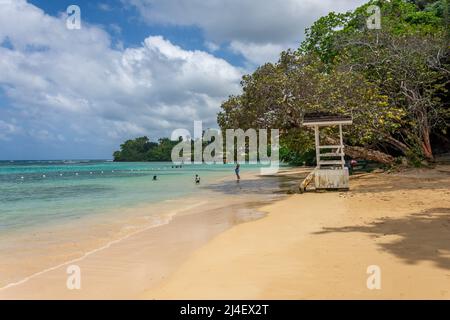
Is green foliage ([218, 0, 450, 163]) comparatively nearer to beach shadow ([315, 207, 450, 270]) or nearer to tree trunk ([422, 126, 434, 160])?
tree trunk ([422, 126, 434, 160])

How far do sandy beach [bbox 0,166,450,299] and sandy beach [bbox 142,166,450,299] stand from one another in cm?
2

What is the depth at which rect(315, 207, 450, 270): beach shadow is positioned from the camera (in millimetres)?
5910

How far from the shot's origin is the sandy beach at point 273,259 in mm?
4969

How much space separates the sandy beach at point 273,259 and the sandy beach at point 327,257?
16 millimetres

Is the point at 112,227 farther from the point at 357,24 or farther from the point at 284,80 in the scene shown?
the point at 357,24

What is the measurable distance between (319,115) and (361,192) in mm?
4080

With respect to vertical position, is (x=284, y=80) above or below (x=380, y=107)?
above

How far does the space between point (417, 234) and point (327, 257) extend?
8.01 ft

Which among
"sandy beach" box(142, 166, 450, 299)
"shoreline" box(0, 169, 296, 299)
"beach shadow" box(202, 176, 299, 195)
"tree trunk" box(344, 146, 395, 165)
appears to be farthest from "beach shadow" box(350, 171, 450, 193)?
"shoreline" box(0, 169, 296, 299)

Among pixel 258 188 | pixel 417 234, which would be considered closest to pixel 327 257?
pixel 417 234

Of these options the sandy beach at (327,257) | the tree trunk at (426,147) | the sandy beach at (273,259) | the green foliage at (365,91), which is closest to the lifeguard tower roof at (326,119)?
the green foliage at (365,91)

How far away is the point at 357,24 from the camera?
3116 cm
